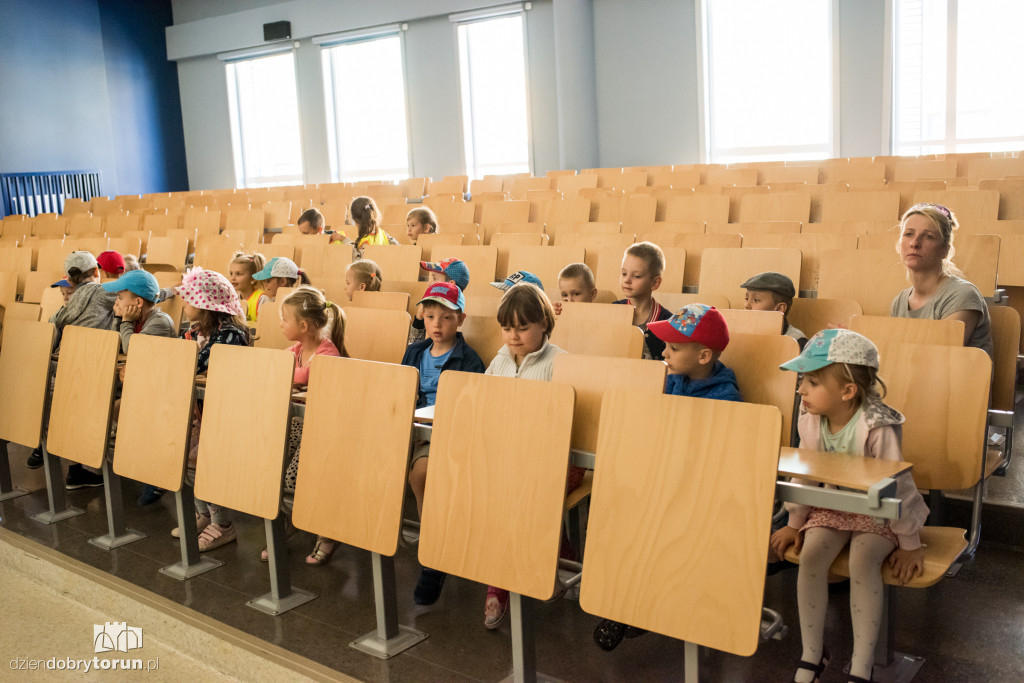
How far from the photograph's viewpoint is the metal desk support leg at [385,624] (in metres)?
2.20

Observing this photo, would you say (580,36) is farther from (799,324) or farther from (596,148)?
(799,324)

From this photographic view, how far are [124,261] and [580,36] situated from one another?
694cm

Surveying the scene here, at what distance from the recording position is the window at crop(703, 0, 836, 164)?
9492mm

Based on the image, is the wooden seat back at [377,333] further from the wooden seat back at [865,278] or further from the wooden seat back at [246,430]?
the wooden seat back at [865,278]

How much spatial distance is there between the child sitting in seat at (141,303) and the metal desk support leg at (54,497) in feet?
1.81

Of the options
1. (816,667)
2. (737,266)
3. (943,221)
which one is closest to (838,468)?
(816,667)

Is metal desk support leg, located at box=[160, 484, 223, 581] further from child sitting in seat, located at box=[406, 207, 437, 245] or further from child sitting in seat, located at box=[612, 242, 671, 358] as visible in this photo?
child sitting in seat, located at box=[406, 207, 437, 245]

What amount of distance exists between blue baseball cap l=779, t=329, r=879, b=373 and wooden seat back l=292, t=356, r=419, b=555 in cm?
91

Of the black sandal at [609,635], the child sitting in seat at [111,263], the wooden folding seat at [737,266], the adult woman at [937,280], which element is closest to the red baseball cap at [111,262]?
the child sitting in seat at [111,263]

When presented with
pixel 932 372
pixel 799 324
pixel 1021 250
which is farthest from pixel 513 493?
pixel 1021 250

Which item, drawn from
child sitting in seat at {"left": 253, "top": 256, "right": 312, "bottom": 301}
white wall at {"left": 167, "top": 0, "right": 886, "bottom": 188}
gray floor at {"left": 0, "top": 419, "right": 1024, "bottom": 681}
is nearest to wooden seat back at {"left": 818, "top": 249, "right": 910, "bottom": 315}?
gray floor at {"left": 0, "top": 419, "right": 1024, "bottom": 681}

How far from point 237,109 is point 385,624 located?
535 inches

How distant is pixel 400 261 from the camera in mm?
Result: 4645

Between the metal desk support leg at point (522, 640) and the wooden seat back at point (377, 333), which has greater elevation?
the wooden seat back at point (377, 333)
